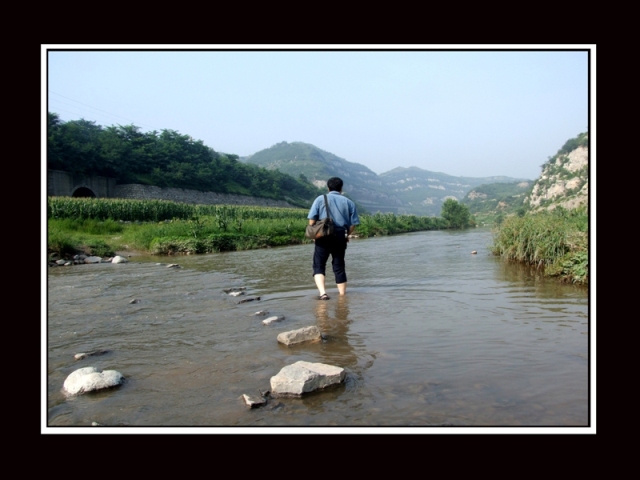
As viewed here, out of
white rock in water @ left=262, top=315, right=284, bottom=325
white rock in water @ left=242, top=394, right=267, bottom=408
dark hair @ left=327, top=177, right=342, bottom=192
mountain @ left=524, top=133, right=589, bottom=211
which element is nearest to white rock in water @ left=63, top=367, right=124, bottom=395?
white rock in water @ left=242, top=394, right=267, bottom=408

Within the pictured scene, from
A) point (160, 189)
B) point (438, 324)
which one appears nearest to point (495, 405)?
point (438, 324)

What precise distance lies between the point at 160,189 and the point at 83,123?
23625 mm

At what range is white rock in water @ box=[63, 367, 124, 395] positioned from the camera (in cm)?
374

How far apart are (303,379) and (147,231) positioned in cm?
2109

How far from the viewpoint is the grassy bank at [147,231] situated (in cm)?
1898

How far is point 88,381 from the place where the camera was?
12.4 feet

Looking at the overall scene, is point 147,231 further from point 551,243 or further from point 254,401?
point 254,401

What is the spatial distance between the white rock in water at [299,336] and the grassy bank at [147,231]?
14.4m

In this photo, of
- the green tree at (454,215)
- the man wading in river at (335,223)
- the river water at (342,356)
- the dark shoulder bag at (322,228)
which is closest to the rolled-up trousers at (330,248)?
the man wading in river at (335,223)

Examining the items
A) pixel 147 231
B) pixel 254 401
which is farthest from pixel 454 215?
pixel 254 401

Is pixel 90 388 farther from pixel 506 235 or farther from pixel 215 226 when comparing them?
pixel 215 226

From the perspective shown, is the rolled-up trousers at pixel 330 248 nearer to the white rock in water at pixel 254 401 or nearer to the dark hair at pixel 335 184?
the dark hair at pixel 335 184

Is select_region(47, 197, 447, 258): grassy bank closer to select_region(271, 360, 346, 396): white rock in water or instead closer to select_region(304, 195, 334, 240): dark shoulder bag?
select_region(304, 195, 334, 240): dark shoulder bag

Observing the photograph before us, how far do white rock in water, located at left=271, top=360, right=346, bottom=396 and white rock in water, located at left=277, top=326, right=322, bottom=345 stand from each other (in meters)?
1.15
